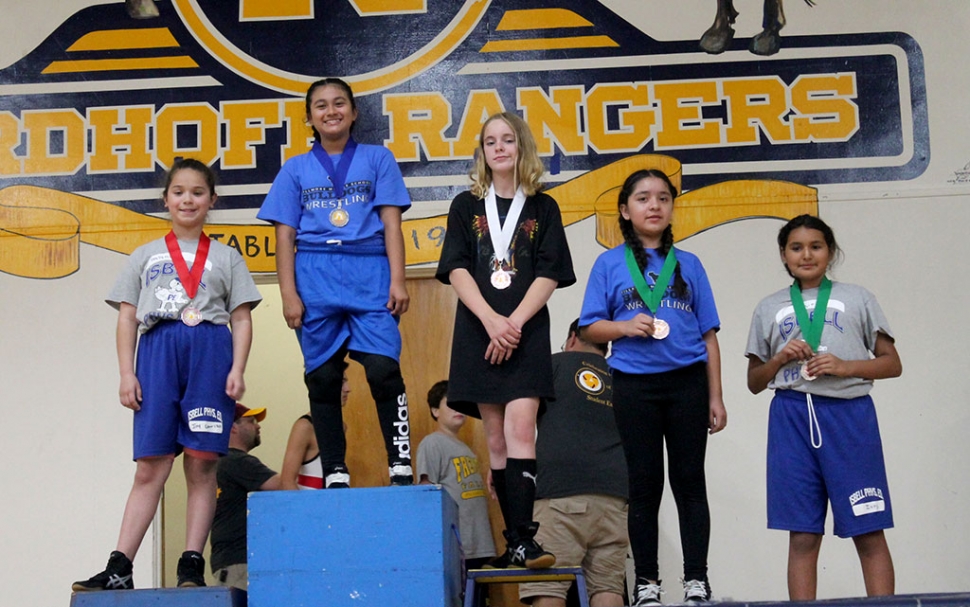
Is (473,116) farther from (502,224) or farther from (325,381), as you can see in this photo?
(325,381)

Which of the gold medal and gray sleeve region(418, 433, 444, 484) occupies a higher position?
the gold medal

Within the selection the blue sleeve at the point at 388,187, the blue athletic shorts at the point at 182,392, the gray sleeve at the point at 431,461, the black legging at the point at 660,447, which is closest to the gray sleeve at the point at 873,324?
the black legging at the point at 660,447

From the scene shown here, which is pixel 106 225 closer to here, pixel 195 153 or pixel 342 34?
pixel 195 153

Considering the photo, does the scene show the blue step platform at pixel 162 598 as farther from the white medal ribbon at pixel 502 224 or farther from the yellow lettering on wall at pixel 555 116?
the yellow lettering on wall at pixel 555 116

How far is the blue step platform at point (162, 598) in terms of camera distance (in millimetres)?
3266

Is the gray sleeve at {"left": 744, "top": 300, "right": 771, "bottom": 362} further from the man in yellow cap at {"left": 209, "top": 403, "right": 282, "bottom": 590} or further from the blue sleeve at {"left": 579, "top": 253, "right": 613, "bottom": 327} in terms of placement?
the man in yellow cap at {"left": 209, "top": 403, "right": 282, "bottom": 590}

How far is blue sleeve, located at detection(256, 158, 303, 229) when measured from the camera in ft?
12.5

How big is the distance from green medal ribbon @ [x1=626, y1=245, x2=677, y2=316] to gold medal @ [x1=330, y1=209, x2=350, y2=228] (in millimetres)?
994

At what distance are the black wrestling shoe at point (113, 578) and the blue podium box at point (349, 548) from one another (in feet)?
1.64

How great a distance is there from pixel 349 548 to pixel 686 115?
3414 millimetres

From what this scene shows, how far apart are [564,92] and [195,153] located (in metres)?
1.97

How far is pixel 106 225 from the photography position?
19.1ft

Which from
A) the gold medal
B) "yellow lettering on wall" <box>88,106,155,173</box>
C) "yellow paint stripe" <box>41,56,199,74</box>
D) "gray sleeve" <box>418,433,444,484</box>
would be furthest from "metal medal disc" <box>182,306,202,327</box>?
"yellow paint stripe" <box>41,56,199,74</box>

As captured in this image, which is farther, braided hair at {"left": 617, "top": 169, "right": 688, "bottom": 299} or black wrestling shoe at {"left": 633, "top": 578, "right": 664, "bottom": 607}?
braided hair at {"left": 617, "top": 169, "right": 688, "bottom": 299}
